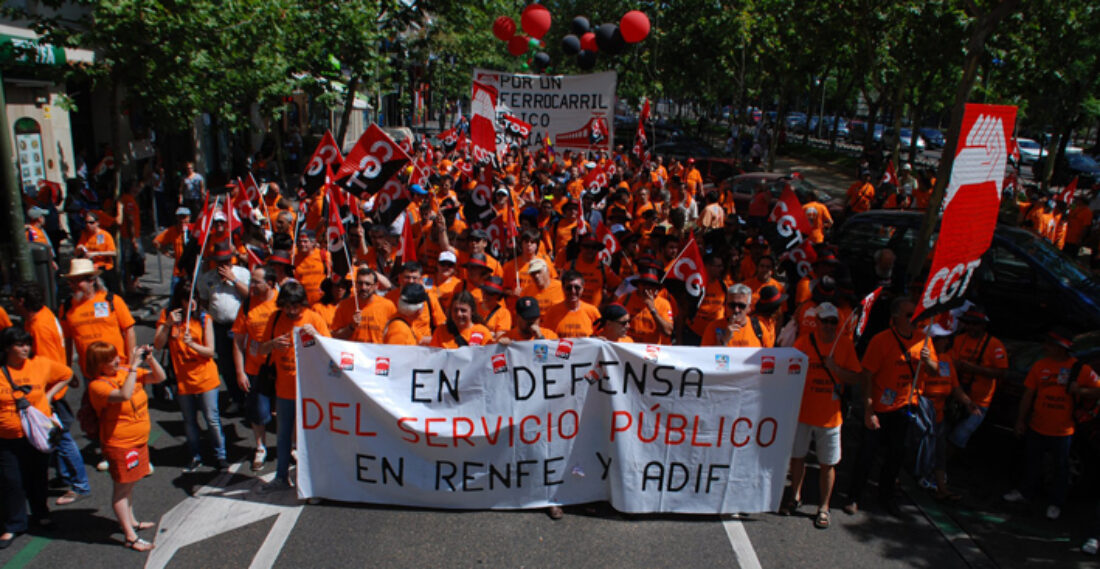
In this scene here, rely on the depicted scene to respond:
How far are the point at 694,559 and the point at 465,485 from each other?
1683mm

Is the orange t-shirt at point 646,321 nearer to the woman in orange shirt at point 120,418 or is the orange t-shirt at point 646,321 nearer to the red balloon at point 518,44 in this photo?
the woman in orange shirt at point 120,418

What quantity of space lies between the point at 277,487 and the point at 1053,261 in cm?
823

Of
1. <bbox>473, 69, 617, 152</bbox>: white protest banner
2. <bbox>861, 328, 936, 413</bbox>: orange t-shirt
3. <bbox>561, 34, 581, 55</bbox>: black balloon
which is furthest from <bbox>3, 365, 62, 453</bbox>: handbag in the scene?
<bbox>561, 34, 581, 55</bbox>: black balloon

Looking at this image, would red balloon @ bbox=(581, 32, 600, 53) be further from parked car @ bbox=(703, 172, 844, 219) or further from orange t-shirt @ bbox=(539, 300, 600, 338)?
orange t-shirt @ bbox=(539, 300, 600, 338)

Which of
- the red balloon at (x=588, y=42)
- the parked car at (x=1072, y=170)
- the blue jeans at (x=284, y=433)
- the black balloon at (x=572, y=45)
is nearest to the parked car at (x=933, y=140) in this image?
the parked car at (x=1072, y=170)

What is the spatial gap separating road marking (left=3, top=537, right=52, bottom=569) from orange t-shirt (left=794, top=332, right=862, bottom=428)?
5.32 m

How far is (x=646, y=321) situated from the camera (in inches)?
264

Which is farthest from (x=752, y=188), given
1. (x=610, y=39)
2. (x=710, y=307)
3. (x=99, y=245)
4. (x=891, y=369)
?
(x=99, y=245)

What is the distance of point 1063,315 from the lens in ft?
25.9

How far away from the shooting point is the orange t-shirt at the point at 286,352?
5.75 meters

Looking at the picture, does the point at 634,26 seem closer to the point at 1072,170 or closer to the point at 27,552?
the point at 27,552

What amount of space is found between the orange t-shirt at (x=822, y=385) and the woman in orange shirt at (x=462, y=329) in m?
2.35

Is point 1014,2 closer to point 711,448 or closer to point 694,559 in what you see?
point 711,448

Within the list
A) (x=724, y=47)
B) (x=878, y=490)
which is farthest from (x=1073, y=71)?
(x=878, y=490)
